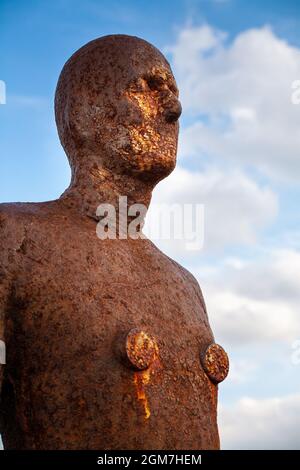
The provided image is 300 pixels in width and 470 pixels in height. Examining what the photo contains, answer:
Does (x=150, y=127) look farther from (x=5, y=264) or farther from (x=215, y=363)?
(x=215, y=363)

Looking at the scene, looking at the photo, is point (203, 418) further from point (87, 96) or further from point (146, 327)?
point (87, 96)

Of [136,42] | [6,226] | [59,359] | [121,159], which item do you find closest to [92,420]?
[59,359]

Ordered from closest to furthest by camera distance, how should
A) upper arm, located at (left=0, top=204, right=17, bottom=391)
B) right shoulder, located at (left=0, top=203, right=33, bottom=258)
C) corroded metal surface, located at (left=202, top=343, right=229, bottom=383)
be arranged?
1. upper arm, located at (left=0, top=204, right=17, bottom=391)
2. right shoulder, located at (left=0, top=203, right=33, bottom=258)
3. corroded metal surface, located at (left=202, top=343, right=229, bottom=383)

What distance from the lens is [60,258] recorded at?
561 centimetres

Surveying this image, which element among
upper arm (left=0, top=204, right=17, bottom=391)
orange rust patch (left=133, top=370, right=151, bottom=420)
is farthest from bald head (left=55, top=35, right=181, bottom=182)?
orange rust patch (left=133, top=370, right=151, bottom=420)

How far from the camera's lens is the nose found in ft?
20.6

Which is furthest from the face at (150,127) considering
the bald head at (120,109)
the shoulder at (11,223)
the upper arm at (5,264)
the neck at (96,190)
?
the upper arm at (5,264)

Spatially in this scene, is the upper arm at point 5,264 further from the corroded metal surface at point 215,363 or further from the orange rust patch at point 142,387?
the corroded metal surface at point 215,363

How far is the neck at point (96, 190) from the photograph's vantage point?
6.11 metres

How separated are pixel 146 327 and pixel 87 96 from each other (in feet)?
5.38

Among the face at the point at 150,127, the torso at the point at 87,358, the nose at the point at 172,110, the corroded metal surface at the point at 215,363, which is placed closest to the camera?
the torso at the point at 87,358

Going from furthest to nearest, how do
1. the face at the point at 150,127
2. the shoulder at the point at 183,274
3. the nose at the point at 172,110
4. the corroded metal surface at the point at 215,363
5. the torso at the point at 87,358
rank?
the shoulder at the point at 183,274 → the nose at the point at 172,110 → the face at the point at 150,127 → the corroded metal surface at the point at 215,363 → the torso at the point at 87,358

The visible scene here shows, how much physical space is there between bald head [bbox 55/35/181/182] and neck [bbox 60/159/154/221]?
0.07 metres

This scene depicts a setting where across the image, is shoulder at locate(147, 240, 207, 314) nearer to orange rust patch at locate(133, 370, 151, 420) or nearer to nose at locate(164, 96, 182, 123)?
nose at locate(164, 96, 182, 123)
